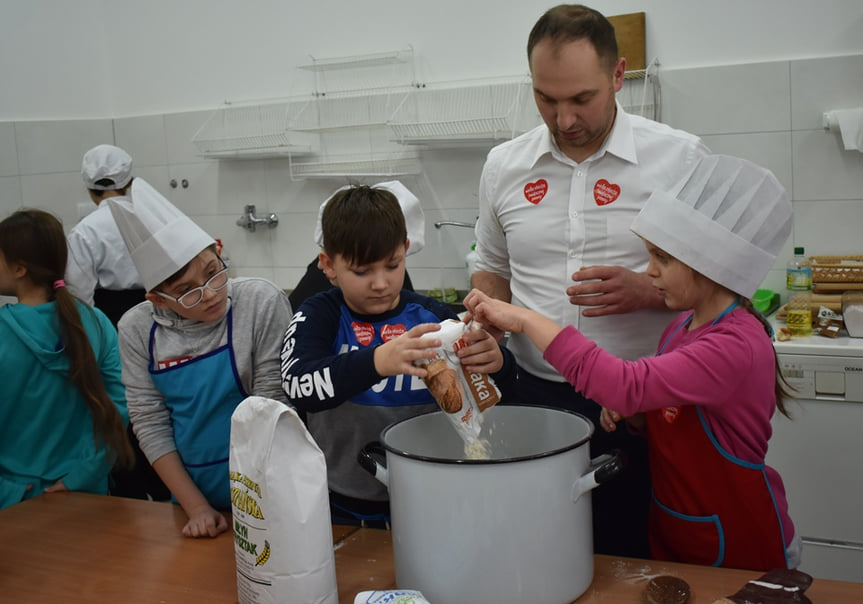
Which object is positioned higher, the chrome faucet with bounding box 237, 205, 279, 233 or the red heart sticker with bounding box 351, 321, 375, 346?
the chrome faucet with bounding box 237, 205, 279, 233

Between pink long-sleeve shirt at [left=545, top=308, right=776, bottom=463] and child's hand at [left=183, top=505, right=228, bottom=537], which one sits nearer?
pink long-sleeve shirt at [left=545, top=308, right=776, bottom=463]

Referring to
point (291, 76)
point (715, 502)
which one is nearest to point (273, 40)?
point (291, 76)

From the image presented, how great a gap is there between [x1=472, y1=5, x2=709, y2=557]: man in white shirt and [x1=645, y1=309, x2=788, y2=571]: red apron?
0.23 metres

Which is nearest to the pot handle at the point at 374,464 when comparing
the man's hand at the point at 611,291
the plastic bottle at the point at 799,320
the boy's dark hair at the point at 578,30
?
the man's hand at the point at 611,291

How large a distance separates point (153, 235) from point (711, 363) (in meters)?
0.91

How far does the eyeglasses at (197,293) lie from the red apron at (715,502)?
2.53ft

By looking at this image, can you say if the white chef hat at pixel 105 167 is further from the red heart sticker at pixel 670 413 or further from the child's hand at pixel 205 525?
the red heart sticker at pixel 670 413

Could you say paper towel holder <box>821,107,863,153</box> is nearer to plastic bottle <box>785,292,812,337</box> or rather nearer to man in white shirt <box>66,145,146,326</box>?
plastic bottle <box>785,292,812,337</box>

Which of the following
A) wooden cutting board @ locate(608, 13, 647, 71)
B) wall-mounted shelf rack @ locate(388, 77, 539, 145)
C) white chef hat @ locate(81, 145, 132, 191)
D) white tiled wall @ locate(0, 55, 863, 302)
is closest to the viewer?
white tiled wall @ locate(0, 55, 863, 302)

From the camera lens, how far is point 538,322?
114 cm

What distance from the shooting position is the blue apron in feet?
4.55

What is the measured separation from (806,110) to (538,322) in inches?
76.3

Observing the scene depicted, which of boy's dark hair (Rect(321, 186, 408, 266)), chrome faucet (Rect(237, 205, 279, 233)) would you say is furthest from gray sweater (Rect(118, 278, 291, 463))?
chrome faucet (Rect(237, 205, 279, 233))

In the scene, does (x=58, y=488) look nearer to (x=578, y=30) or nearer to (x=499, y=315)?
(x=499, y=315)
